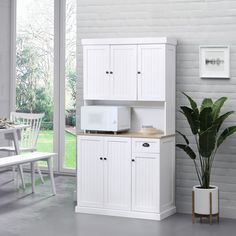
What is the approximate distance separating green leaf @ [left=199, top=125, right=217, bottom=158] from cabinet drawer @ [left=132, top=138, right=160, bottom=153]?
45cm

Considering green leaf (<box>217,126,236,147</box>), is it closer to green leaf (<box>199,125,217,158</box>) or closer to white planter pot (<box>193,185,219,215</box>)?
green leaf (<box>199,125,217,158</box>)

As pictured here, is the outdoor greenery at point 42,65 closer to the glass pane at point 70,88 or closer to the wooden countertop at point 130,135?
the glass pane at point 70,88

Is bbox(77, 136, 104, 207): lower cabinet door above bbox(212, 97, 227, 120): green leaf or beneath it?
beneath

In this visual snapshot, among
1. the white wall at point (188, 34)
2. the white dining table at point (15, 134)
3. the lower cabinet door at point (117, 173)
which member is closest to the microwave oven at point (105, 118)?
the lower cabinet door at point (117, 173)

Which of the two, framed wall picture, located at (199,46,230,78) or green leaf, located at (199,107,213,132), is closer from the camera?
green leaf, located at (199,107,213,132)

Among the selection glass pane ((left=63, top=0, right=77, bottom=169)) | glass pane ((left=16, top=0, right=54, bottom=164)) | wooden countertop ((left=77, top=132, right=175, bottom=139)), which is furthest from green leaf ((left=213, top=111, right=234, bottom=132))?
glass pane ((left=16, top=0, right=54, bottom=164))

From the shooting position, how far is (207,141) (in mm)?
6184

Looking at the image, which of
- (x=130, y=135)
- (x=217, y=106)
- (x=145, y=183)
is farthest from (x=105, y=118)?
(x=217, y=106)

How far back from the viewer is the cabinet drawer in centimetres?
636

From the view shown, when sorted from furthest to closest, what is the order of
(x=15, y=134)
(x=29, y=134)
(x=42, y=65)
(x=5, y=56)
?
(x=5, y=56), (x=42, y=65), (x=29, y=134), (x=15, y=134)

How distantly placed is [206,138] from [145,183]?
0.82m

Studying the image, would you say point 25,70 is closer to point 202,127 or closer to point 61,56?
point 61,56

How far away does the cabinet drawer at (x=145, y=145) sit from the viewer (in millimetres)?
6363

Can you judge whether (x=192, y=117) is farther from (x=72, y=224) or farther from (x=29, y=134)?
(x=29, y=134)
